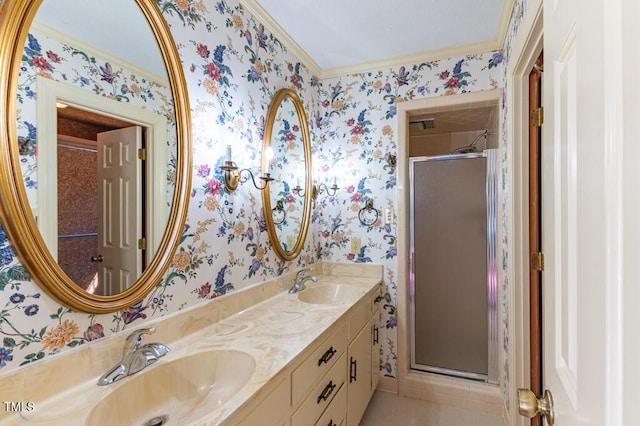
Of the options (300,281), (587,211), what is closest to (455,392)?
(300,281)

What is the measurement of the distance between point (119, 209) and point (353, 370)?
4.82ft

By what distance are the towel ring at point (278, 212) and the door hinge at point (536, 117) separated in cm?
149

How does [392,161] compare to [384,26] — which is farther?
[392,161]

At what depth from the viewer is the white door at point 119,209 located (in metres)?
1.05

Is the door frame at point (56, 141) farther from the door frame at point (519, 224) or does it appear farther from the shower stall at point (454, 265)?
the shower stall at point (454, 265)

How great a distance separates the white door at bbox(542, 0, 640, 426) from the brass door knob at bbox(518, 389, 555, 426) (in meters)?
0.03

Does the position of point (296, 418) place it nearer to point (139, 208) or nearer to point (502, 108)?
point (139, 208)

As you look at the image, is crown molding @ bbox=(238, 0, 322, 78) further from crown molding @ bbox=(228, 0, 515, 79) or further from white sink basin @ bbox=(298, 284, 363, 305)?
white sink basin @ bbox=(298, 284, 363, 305)

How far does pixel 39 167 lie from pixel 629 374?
1.26 m

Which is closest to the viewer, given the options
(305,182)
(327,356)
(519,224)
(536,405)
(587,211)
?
(587,211)

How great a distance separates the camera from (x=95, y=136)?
1.03 m

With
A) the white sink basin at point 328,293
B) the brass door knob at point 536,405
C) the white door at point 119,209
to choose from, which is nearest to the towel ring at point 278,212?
the white sink basin at point 328,293

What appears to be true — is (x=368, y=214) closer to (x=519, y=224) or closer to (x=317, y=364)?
(x=519, y=224)

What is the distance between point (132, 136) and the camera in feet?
3.79
